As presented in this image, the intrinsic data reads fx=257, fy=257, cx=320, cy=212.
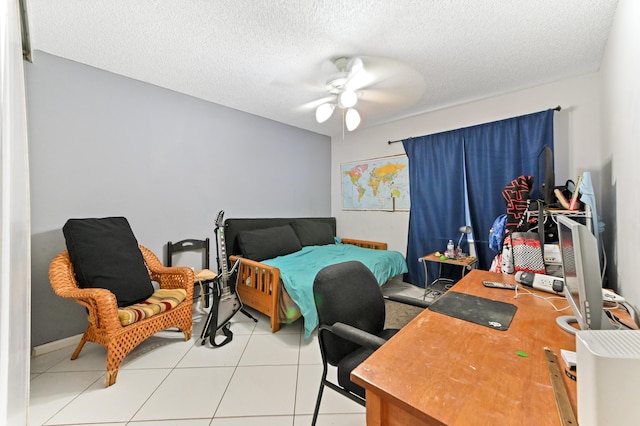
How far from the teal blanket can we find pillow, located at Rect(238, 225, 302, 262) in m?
0.09

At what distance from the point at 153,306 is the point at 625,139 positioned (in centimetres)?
323

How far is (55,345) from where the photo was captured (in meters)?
2.11

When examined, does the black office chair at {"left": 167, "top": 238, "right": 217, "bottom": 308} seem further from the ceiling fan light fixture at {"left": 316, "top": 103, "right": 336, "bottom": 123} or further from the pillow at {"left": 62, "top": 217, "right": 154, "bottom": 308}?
the ceiling fan light fixture at {"left": 316, "top": 103, "right": 336, "bottom": 123}

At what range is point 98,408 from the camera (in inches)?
59.7

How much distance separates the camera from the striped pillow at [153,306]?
1807 millimetres

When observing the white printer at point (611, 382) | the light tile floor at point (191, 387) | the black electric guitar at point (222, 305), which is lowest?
the light tile floor at point (191, 387)

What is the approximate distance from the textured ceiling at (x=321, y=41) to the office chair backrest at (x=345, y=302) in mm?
1652

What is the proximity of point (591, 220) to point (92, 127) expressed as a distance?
13.2 ft

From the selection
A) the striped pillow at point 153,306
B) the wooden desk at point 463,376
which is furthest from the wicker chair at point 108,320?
the wooden desk at point 463,376

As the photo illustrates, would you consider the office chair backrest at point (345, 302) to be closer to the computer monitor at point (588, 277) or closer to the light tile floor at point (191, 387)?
the light tile floor at point (191, 387)

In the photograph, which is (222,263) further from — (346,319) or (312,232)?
(312,232)

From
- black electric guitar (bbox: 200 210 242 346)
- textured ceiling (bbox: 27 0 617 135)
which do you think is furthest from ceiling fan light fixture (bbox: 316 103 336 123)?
black electric guitar (bbox: 200 210 242 346)

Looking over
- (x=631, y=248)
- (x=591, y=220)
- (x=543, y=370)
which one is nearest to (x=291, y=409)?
(x=543, y=370)

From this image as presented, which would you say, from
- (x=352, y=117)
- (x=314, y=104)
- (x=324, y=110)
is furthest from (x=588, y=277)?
(x=314, y=104)
